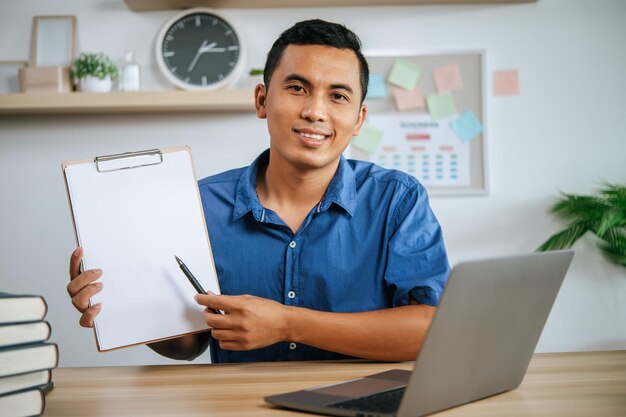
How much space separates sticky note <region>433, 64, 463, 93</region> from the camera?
2.90 meters

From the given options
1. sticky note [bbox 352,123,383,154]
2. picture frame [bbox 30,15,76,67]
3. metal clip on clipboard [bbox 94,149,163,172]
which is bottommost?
sticky note [bbox 352,123,383,154]

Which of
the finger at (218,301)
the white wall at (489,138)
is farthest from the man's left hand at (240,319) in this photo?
the white wall at (489,138)

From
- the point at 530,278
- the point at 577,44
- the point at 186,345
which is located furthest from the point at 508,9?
the point at 530,278

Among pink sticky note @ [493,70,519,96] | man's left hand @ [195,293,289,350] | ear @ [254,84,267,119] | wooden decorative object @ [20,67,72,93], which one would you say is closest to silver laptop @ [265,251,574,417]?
man's left hand @ [195,293,289,350]

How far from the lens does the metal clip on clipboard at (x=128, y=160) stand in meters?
1.23

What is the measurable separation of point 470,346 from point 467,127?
84.0 inches

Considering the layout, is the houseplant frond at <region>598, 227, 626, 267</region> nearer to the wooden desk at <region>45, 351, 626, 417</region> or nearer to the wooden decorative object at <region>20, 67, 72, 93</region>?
the wooden desk at <region>45, 351, 626, 417</region>

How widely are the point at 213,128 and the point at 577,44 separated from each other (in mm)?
1484

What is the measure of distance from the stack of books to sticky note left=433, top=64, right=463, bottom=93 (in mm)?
2281

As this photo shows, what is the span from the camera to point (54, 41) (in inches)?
113

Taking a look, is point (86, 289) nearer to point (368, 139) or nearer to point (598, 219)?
point (368, 139)

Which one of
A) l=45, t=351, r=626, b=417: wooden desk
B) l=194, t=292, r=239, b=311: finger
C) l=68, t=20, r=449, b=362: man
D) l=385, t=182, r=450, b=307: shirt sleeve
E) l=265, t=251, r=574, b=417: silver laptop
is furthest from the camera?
l=68, t=20, r=449, b=362: man

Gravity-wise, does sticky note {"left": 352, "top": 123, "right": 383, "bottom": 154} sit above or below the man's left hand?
above

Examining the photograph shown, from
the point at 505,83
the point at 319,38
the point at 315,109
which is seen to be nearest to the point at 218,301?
the point at 315,109
